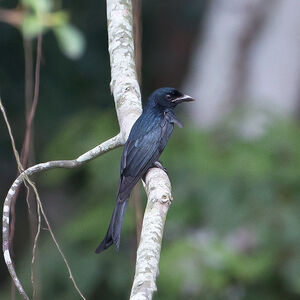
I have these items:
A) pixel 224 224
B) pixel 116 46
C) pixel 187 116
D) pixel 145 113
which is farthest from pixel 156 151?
pixel 187 116

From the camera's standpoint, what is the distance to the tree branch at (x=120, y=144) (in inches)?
101

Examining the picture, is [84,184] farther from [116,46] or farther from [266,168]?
[116,46]

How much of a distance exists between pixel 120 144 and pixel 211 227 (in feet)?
8.42

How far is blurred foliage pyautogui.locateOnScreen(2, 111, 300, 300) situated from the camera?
5785mm

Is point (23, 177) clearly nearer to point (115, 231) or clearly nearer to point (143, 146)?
point (115, 231)

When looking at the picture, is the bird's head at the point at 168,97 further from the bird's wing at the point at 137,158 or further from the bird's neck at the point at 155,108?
the bird's wing at the point at 137,158

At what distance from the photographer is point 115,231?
3.79m

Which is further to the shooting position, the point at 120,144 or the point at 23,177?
the point at 120,144

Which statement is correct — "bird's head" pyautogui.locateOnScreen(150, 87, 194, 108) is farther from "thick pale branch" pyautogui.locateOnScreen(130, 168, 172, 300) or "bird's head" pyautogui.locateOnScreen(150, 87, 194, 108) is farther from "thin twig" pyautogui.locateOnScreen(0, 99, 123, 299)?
"thick pale branch" pyautogui.locateOnScreen(130, 168, 172, 300)

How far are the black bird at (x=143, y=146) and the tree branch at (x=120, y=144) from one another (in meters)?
0.12

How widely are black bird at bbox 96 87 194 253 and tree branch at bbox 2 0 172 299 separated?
0.40ft

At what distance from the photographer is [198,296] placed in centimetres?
589

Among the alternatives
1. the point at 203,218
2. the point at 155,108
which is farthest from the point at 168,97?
the point at 203,218

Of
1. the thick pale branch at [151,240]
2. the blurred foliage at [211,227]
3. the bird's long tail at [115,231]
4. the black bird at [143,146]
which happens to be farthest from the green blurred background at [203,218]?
the thick pale branch at [151,240]
